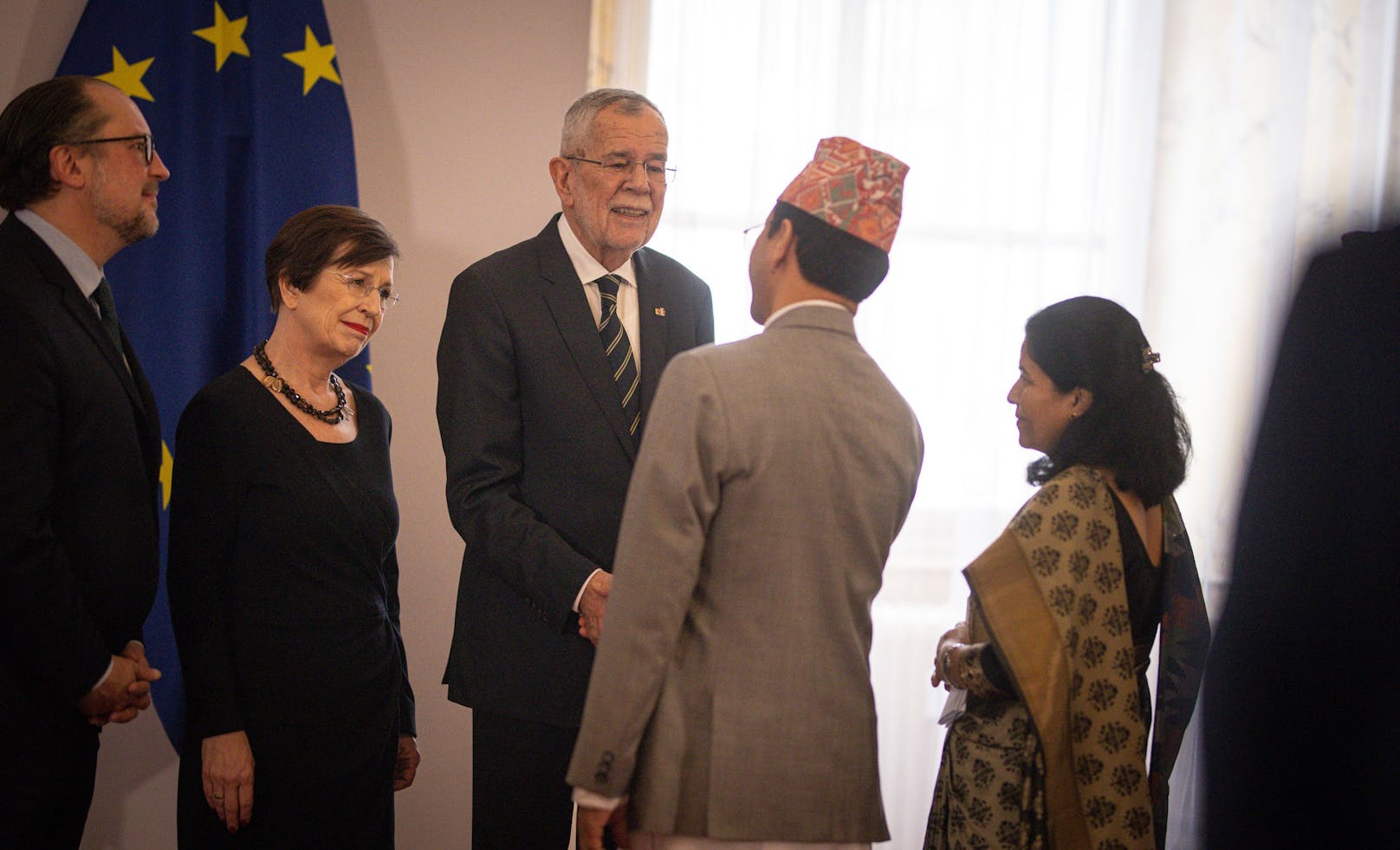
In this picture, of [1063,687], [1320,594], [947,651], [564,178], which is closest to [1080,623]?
[1063,687]

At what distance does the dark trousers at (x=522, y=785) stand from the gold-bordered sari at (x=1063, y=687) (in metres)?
0.72

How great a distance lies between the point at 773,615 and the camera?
4.39 feet

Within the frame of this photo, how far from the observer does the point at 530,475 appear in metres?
1.81

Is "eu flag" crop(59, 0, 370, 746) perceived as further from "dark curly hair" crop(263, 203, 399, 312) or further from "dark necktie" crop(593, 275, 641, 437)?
"dark necktie" crop(593, 275, 641, 437)

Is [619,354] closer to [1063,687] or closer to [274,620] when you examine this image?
[274,620]

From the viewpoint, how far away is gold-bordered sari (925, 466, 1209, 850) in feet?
5.61

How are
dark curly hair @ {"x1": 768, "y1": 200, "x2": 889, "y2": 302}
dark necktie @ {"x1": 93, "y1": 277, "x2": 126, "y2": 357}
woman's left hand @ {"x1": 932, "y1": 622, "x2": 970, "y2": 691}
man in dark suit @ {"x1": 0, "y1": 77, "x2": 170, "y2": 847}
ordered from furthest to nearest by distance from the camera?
woman's left hand @ {"x1": 932, "y1": 622, "x2": 970, "y2": 691} → dark necktie @ {"x1": 93, "y1": 277, "x2": 126, "y2": 357} → man in dark suit @ {"x1": 0, "y1": 77, "x2": 170, "y2": 847} → dark curly hair @ {"x1": 768, "y1": 200, "x2": 889, "y2": 302}

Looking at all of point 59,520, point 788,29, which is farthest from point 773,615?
point 788,29

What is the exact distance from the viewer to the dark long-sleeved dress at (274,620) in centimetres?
176

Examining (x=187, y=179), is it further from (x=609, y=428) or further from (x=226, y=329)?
(x=609, y=428)

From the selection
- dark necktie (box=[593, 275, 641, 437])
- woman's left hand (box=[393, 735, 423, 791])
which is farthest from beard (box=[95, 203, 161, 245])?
woman's left hand (box=[393, 735, 423, 791])

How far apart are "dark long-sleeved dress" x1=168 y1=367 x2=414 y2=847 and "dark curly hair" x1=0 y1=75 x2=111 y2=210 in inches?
16.8

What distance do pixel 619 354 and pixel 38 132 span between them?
102 centimetres

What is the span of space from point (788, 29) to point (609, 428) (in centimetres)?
169
